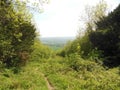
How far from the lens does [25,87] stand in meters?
18.5

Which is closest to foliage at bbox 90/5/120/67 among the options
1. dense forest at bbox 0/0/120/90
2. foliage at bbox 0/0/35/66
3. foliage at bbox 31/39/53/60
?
dense forest at bbox 0/0/120/90

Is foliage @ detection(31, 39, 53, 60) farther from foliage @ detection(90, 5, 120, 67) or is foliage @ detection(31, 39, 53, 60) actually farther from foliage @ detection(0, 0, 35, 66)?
foliage @ detection(0, 0, 35, 66)

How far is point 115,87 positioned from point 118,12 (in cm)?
2227

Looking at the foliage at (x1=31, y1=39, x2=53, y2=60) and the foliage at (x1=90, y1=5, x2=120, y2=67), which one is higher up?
the foliage at (x1=90, y1=5, x2=120, y2=67)

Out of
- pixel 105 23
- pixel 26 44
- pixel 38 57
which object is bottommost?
pixel 38 57

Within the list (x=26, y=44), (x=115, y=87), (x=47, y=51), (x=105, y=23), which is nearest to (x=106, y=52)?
(x=105, y=23)

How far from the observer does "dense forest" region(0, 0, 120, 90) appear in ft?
60.2

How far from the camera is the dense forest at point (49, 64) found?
60.2 ft

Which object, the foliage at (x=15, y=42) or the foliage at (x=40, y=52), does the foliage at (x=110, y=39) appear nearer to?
the foliage at (x=15, y=42)

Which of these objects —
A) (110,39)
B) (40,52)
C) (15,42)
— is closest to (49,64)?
(15,42)

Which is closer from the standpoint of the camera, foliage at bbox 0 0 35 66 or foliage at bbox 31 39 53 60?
foliage at bbox 0 0 35 66

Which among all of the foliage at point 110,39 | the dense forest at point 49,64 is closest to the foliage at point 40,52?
the dense forest at point 49,64

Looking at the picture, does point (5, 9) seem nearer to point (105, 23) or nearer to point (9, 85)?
point (9, 85)

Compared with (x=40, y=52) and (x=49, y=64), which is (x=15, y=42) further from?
(x=40, y=52)
